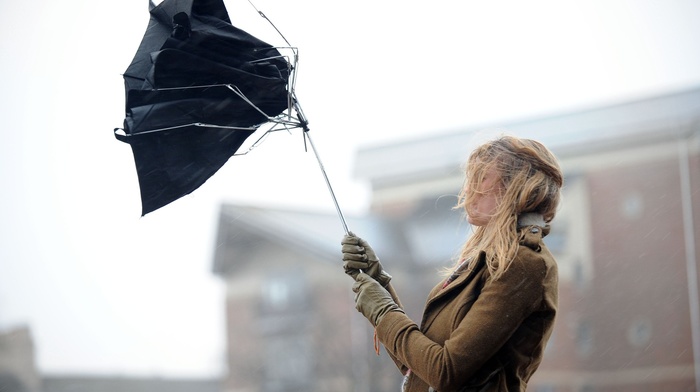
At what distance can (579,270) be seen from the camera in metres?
28.9

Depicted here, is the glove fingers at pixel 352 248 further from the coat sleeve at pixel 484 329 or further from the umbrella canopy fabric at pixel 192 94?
the umbrella canopy fabric at pixel 192 94

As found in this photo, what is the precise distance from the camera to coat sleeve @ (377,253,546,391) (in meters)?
1.88

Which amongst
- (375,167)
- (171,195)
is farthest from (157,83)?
(375,167)

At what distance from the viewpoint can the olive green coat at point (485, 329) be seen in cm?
189

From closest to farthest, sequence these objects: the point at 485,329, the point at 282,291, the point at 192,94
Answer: the point at 485,329 < the point at 192,94 < the point at 282,291

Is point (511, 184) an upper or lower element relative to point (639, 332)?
upper

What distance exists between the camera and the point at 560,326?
2867 cm

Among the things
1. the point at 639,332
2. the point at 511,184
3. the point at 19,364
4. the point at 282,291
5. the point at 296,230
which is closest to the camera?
the point at 511,184

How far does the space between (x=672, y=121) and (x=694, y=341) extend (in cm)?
678

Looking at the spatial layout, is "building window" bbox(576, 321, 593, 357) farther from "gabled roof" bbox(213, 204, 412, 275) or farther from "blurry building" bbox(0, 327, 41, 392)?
"blurry building" bbox(0, 327, 41, 392)

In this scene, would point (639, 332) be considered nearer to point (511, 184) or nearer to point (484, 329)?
point (511, 184)

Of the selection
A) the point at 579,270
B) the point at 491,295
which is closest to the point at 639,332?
the point at 579,270

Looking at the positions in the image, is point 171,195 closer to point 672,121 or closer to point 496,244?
point 496,244

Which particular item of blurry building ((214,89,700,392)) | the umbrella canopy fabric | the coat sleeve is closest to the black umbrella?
the umbrella canopy fabric
